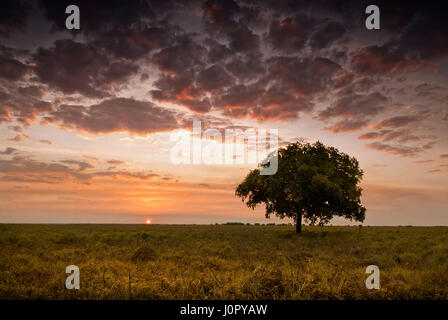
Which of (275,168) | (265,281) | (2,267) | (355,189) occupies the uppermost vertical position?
(275,168)

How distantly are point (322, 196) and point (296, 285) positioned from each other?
2422cm

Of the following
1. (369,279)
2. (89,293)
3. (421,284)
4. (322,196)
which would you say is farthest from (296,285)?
(322,196)

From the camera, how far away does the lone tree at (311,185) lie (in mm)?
29109

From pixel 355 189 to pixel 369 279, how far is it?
988 inches

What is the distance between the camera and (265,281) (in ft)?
24.1

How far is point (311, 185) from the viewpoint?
29047mm

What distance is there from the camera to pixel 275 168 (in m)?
31.8

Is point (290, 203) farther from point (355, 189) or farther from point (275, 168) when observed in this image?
point (355, 189)

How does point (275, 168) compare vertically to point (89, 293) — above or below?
above

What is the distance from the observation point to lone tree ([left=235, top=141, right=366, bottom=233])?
29109 millimetres
